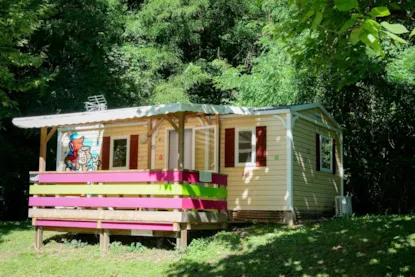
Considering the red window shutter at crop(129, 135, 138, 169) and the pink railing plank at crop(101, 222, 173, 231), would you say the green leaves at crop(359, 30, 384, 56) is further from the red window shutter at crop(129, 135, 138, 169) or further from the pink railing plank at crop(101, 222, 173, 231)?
the red window shutter at crop(129, 135, 138, 169)

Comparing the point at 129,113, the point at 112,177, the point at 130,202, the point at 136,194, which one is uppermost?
the point at 129,113

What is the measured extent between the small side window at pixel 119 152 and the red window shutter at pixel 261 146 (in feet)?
13.1

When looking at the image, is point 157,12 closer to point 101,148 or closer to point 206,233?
point 101,148

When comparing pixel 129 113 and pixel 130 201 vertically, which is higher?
pixel 129 113

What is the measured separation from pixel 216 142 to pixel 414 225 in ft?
17.3

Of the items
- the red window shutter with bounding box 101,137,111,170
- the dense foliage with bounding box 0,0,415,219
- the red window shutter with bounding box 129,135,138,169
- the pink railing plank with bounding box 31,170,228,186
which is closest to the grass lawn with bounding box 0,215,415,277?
the pink railing plank with bounding box 31,170,228,186

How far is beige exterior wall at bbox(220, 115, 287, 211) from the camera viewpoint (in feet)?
37.8

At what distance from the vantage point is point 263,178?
11.7 meters

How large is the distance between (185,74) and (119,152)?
7728 millimetres

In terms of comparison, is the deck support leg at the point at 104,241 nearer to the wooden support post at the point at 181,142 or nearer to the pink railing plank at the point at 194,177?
the pink railing plank at the point at 194,177

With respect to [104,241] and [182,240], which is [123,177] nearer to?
[104,241]

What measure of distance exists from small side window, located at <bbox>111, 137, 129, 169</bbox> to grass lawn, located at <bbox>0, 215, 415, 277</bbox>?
308 cm

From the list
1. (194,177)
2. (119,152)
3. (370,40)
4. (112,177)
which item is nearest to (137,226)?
(112,177)

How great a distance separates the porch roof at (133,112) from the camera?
9.09 m
